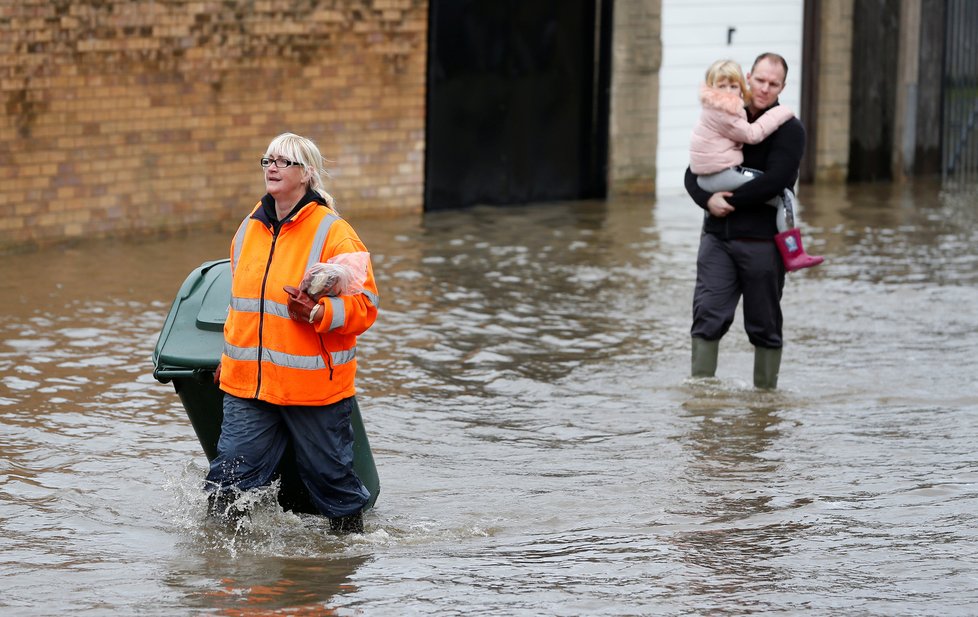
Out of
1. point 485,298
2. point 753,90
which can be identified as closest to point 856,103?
point 485,298

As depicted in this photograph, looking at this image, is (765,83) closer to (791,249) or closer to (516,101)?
(791,249)

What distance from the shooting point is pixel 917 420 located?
25.7ft

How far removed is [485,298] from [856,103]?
7.20 meters

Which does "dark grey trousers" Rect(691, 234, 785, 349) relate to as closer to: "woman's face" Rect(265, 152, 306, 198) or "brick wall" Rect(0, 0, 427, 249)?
"woman's face" Rect(265, 152, 306, 198)

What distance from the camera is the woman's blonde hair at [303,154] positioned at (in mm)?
5668

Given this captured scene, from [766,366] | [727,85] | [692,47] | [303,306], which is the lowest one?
[766,366]

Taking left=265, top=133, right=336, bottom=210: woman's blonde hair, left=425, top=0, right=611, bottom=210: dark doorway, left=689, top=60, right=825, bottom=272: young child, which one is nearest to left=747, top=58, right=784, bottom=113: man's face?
left=689, top=60, right=825, bottom=272: young child

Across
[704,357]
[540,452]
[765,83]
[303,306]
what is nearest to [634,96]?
[704,357]

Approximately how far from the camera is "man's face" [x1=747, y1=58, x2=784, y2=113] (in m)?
7.84

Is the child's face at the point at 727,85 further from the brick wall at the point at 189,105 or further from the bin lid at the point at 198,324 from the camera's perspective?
the brick wall at the point at 189,105

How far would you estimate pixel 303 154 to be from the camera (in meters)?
5.70

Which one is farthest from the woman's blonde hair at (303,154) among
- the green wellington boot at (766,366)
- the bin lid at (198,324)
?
the green wellington boot at (766,366)

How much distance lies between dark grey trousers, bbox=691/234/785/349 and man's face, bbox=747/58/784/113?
69 cm

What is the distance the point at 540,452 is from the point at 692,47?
30.1ft
